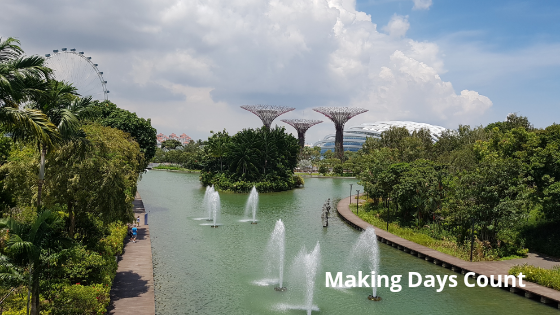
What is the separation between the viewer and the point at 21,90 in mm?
10734

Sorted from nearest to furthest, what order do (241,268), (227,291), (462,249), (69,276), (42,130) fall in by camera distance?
1. (42,130)
2. (69,276)
3. (227,291)
4. (241,268)
5. (462,249)

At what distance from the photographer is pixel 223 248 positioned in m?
24.0

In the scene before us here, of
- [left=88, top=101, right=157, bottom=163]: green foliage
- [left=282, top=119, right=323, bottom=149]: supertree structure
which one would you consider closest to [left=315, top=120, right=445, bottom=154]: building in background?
[left=282, top=119, right=323, bottom=149]: supertree structure

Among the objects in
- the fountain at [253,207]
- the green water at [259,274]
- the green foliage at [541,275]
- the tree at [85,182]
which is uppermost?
the tree at [85,182]

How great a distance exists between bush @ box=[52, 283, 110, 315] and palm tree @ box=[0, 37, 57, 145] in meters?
4.72

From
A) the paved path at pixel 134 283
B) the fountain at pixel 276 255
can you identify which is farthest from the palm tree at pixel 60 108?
the fountain at pixel 276 255

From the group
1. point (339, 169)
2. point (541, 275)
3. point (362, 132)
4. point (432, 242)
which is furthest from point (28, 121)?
point (362, 132)

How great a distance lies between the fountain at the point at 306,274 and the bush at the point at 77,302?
719 cm

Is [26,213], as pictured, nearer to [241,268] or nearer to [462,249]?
[241,268]

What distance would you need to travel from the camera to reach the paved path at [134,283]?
13.7 m

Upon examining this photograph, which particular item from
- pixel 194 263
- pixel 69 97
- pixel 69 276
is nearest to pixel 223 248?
pixel 194 263

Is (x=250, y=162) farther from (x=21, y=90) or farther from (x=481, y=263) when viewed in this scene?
(x=21, y=90)

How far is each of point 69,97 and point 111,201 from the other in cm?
394

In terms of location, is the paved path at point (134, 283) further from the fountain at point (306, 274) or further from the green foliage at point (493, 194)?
the green foliage at point (493, 194)
